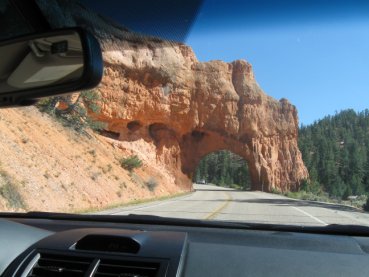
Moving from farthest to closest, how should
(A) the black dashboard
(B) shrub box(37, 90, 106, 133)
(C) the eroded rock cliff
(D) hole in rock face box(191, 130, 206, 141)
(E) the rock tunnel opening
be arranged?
(E) the rock tunnel opening → (D) hole in rock face box(191, 130, 206, 141) → (C) the eroded rock cliff → (B) shrub box(37, 90, 106, 133) → (A) the black dashboard

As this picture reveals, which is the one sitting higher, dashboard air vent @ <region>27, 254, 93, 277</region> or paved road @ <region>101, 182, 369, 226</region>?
dashboard air vent @ <region>27, 254, 93, 277</region>

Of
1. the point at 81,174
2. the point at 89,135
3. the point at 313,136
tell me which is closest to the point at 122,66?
the point at 89,135

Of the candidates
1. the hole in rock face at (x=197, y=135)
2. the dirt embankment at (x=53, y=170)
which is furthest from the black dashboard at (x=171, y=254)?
the hole in rock face at (x=197, y=135)

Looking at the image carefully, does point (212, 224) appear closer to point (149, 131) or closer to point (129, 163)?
point (129, 163)

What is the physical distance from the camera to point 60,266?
2.37 m

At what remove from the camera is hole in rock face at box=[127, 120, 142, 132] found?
49.5 metres

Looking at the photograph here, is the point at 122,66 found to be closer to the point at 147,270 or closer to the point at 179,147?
the point at 179,147

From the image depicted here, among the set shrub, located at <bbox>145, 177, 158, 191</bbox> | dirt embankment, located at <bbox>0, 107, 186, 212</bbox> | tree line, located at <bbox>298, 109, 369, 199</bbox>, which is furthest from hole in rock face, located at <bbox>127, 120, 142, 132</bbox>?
tree line, located at <bbox>298, 109, 369, 199</bbox>

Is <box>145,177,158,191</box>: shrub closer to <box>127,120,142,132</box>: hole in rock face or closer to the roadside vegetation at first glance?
<box>127,120,142,132</box>: hole in rock face

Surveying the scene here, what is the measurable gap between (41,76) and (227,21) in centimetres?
190

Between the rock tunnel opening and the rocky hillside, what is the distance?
13.9m

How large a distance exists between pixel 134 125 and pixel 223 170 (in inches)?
1868

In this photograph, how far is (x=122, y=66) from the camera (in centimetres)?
4472

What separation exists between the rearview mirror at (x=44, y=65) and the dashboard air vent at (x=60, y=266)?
0.85 metres
